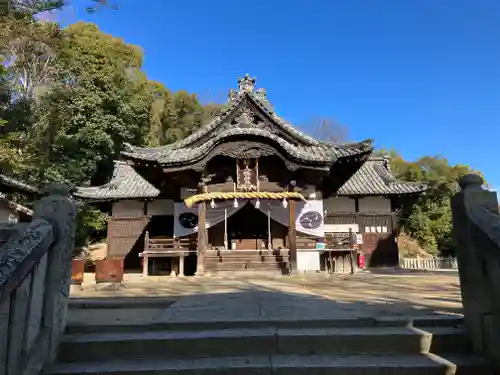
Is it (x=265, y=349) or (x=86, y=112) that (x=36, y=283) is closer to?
(x=265, y=349)

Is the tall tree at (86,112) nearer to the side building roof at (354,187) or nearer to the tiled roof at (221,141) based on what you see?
the side building roof at (354,187)

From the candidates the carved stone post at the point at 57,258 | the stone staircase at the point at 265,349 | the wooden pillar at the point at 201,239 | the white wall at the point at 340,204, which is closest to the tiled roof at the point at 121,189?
the wooden pillar at the point at 201,239

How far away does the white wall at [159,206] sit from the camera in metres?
19.5

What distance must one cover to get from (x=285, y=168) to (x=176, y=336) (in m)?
11.4

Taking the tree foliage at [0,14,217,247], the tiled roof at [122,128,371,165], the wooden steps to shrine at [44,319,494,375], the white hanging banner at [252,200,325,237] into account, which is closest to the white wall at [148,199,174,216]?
the tiled roof at [122,128,371,165]

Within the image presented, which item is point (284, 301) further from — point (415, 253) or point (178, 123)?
point (178, 123)

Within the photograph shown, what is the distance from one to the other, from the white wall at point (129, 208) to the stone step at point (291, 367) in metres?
16.9

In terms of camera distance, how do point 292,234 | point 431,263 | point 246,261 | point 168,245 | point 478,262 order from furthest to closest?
point 431,263
point 168,245
point 246,261
point 292,234
point 478,262

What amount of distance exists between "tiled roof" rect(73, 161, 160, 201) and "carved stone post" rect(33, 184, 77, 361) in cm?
1531

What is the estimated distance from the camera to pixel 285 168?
1459 cm

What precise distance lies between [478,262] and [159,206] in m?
17.5

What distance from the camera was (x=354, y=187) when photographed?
18969 millimetres

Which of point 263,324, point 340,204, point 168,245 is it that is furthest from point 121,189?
point 263,324

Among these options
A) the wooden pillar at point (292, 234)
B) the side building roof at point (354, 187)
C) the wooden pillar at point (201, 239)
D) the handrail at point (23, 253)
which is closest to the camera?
the handrail at point (23, 253)
